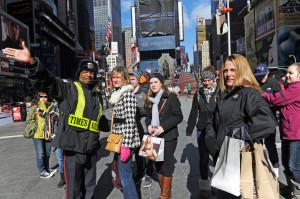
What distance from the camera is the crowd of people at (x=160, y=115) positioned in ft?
8.80

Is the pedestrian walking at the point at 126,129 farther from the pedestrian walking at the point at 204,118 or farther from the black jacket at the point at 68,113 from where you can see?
the pedestrian walking at the point at 204,118

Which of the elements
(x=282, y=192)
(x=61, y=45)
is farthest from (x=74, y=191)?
(x=61, y=45)

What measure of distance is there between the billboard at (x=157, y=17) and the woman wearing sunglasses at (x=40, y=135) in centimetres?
7558

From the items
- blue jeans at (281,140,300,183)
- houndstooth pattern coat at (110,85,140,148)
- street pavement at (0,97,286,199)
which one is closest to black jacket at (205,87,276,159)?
houndstooth pattern coat at (110,85,140,148)

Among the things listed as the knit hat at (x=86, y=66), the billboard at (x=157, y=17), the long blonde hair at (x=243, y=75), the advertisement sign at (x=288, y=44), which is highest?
the billboard at (x=157, y=17)

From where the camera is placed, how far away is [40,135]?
5.93 meters

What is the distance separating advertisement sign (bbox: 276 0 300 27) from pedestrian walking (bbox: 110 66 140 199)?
5410 cm

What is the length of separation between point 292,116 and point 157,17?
7802cm

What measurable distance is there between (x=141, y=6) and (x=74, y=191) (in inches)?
3133

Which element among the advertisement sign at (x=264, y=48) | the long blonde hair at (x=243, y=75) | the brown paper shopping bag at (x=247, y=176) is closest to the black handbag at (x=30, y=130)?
the long blonde hair at (x=243, y=75)

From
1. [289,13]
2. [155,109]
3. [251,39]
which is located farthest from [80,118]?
[251,39]

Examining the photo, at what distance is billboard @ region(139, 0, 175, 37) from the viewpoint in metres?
78.5

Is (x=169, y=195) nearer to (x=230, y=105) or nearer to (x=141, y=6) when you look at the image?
(x=230, y=105)

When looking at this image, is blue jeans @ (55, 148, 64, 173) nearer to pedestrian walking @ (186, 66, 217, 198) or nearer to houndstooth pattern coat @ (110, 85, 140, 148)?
houndstooth pattern coat @ (110, 85, 140, 148)
